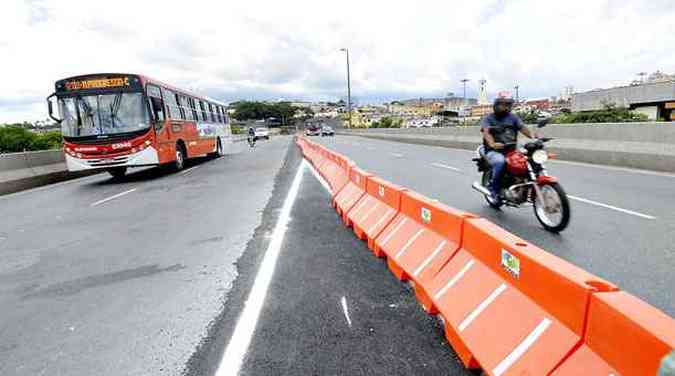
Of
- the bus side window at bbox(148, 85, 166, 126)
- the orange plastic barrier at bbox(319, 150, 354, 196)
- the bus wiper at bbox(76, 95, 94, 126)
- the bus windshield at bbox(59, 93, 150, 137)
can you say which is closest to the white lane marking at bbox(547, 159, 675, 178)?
the orange plastic barrier at bbox(319, 150, 354, 196)

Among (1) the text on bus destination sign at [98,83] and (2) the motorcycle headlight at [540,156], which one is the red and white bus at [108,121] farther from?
(2) the motorcycle headlight at [540,156]

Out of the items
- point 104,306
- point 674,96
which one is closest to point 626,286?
point 104,306

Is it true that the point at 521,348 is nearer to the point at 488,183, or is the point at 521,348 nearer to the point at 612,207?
the point at 488,183

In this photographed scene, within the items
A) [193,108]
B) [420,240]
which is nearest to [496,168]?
[420,240]

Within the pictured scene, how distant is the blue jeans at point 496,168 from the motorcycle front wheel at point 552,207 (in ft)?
2.37

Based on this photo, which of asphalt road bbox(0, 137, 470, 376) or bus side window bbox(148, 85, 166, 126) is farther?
bus side window bbox(148, 85, 166, 126)

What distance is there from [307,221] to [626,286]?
14.1ft

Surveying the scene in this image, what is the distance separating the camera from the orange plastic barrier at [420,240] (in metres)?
3.57

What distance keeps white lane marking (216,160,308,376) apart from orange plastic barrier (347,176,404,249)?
1.07 meters

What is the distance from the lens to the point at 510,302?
2.53m

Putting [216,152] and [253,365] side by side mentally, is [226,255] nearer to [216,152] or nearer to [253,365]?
[253,365]

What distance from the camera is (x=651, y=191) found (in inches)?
318

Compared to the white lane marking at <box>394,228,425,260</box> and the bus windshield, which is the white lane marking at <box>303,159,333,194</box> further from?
the bus windshield

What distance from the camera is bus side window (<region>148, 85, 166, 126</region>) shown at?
46.1ft
